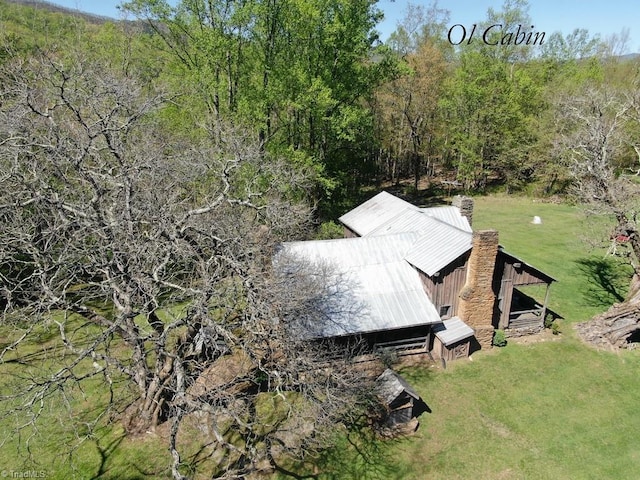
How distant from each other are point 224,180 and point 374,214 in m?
14.5

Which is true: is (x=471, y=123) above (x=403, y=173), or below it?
above

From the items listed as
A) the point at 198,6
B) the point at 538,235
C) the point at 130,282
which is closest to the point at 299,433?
the point at 130,282

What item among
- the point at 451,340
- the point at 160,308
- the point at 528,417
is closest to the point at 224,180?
the point at 160,308

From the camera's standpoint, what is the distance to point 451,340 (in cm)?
1725

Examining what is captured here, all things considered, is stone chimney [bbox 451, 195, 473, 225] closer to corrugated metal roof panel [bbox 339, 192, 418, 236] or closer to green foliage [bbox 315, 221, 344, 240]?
→ corrugated metal roof panel [bbox 339, 192, 418, 236]

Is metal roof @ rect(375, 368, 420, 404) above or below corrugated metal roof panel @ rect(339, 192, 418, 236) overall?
below

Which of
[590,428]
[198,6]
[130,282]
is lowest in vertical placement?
[590,428]

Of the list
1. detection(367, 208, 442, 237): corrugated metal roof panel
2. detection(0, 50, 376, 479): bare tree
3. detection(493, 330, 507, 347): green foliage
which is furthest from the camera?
detection(367, 208, 442, 237): corrugated metal roof panel

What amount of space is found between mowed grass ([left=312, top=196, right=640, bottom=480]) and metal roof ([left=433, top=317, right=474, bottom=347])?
1.16 meters

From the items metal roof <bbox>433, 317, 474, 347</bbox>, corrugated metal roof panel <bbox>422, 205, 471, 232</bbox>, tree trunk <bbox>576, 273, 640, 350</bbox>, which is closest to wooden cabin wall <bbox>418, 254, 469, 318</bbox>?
metal roof <bbox>433, 317, 474, 347</bbox>

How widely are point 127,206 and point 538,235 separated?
32.0 m

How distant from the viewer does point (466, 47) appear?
4447 cm

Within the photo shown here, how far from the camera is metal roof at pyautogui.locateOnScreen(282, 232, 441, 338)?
54.2 feet

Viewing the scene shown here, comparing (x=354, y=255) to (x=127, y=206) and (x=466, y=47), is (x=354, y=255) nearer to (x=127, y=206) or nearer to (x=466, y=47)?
(x=127, y=206)
